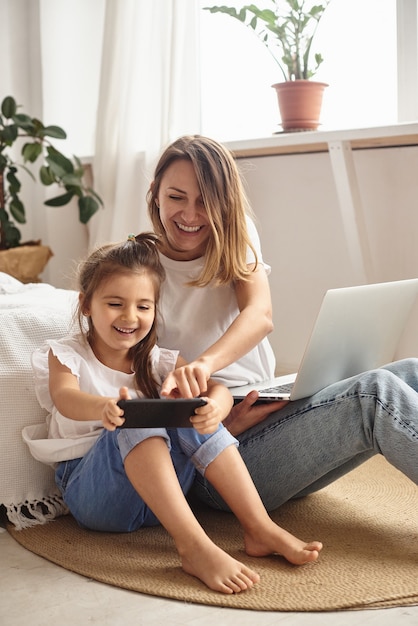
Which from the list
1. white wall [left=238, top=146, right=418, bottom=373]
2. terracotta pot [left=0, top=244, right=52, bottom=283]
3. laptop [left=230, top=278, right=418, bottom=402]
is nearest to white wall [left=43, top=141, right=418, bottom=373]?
white wall [left=238, top=146, right=418, bottom=373]

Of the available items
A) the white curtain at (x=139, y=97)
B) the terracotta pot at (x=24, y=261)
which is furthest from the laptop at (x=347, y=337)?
the terracotta pot at (x=24, y=261)

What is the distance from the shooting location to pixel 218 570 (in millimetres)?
1335

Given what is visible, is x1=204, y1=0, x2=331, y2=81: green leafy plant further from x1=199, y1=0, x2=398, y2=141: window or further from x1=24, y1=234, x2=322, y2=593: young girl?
x1=24, y1=234, x2=322, y2=593: young girl

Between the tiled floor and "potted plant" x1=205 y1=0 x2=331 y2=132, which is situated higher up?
"potted plant" x1=205 y1=0 x2=331 y2=132

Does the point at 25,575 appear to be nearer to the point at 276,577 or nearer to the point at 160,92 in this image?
the point at 276,577

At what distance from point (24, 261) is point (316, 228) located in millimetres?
1026

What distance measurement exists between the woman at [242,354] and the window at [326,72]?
1.29m

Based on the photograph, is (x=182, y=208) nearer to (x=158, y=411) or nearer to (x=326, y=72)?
(x=158, y=411)

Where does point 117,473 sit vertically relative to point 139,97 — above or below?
below

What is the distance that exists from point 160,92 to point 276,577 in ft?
6.76

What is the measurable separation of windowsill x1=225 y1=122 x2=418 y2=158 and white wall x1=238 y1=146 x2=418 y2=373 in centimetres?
5

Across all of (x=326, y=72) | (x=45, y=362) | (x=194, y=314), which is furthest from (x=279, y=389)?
(x=326, y=72)

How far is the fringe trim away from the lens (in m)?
1.64

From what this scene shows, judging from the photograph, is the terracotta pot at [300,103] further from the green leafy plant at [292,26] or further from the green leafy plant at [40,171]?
the green leafy plant at [40,171]
